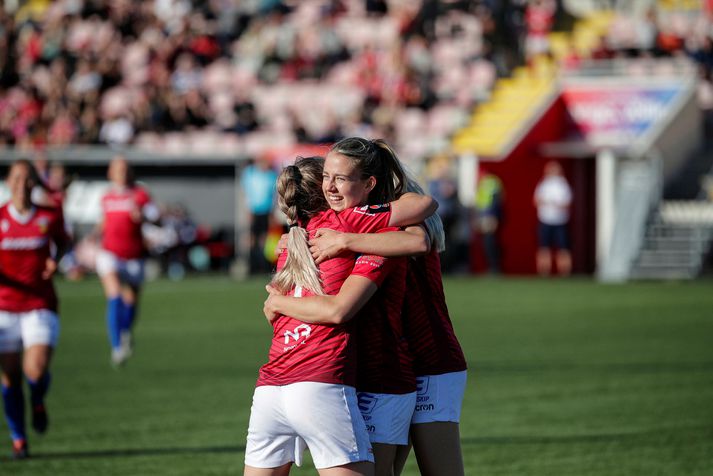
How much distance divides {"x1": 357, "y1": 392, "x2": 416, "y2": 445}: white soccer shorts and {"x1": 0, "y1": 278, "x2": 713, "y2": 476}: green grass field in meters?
3.30

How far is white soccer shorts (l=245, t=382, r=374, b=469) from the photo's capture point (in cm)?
495

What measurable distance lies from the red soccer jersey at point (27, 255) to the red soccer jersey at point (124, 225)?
19.2 ft

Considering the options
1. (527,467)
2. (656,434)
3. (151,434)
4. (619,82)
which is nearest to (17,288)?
(151,434)

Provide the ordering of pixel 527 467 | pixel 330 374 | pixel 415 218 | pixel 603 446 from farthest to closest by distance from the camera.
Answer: pixel 603 446, pixel 527 467, pixel 415 218, pixel 330 374

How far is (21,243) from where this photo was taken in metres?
9.96

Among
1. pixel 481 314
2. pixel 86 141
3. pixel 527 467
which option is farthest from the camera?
pixel 86 141

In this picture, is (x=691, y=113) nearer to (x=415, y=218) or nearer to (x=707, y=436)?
(x=707, y=436)

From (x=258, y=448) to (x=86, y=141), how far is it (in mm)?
25654

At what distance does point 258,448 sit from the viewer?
5102 millimetres

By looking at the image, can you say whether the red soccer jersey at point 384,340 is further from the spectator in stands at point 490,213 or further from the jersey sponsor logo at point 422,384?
the spectator in stands at point 490,213

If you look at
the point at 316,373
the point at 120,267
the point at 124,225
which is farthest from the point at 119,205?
the point at 316,373

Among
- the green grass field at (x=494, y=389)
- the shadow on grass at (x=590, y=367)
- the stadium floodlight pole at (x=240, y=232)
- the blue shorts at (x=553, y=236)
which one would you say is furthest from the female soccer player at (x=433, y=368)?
the stadium floodlight pole at (x=240, y=232)

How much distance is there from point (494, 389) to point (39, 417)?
4.39 meters

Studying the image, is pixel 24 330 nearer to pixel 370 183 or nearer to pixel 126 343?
pixel 370 183
